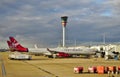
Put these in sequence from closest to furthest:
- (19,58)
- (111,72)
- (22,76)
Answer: (22,76), (111,72), (19,58)

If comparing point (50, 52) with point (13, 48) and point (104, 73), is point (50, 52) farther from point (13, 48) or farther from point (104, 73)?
point (104, 73)

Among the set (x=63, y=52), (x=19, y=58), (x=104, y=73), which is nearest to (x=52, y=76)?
(x=104, y=73)

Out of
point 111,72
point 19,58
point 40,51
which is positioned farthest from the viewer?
point 40,51

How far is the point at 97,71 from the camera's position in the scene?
146 feet

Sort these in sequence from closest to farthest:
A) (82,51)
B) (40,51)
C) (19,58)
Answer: (19,58) < (82,51) < (40,51)

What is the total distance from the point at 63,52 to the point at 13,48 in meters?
20.2

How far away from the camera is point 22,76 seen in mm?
38469

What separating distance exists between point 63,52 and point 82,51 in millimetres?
7447

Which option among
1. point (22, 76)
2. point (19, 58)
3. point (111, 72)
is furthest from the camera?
point (19, 58)

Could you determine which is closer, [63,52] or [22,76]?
[22,76]

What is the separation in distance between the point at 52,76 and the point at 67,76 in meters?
1.81

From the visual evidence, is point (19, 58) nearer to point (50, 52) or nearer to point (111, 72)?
point (50, 52)

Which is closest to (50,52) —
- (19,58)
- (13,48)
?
(13,48)

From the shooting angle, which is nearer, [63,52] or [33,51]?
[63,52]
